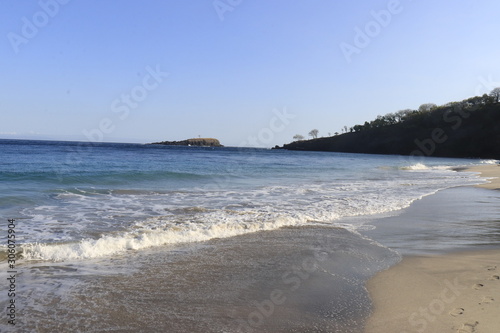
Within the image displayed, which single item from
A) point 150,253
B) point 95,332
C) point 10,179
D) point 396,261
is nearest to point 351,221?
point 396,261

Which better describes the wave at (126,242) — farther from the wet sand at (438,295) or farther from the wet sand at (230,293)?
the wet sand at (438,295)

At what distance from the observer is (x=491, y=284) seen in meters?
4.86

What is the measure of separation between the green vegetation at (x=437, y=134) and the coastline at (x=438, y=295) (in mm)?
86871

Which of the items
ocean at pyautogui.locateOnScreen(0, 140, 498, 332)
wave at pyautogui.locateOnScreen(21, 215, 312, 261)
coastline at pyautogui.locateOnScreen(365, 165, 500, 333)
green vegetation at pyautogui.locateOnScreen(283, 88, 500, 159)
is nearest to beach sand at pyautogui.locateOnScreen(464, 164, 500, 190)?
ocean at pyautogui.locateOnScreen(0, 140, 498, 332)

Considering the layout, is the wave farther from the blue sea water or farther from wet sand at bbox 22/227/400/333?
wet sand at bbox 22/227/400/333

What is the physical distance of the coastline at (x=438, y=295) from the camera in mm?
3781

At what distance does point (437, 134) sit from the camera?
103m

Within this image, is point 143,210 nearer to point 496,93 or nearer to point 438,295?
point 438,295

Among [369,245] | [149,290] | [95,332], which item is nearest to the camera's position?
[95,332]

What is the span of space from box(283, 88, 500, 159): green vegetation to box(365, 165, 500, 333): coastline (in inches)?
3420

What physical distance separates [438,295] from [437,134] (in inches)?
4360

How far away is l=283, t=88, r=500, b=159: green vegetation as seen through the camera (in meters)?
84.1

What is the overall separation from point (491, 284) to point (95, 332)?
486cm

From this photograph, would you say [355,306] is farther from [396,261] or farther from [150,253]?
[150,253]
